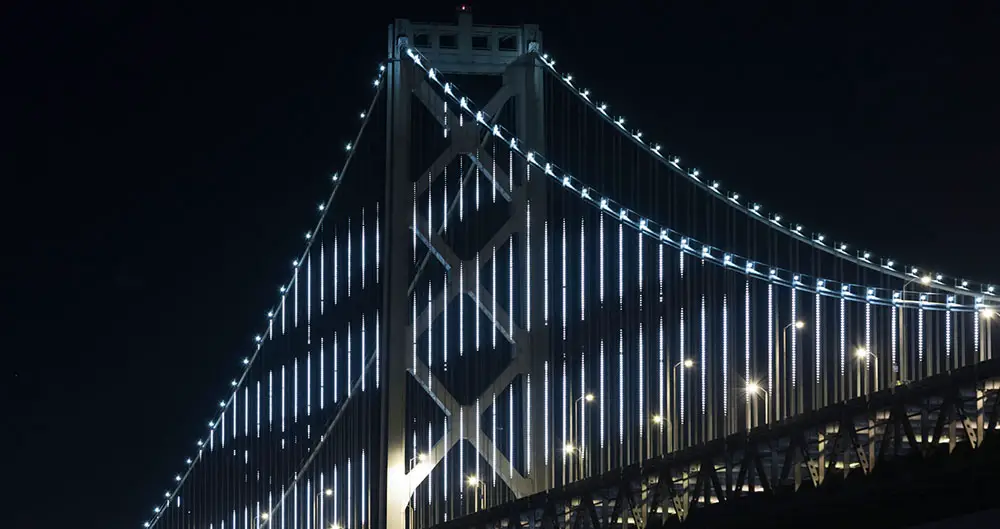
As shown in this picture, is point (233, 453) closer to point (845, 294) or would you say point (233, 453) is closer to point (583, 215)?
point (583, 215)

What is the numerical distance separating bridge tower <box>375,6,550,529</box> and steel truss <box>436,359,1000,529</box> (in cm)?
120

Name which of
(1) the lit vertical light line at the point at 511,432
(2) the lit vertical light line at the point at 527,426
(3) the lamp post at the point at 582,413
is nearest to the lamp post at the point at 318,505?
(3) the lamp post at the point at 582,413

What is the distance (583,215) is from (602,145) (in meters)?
1.06

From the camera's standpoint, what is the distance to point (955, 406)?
18.9 m

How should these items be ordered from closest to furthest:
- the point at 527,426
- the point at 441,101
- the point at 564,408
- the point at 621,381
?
1. the point at 621,381
2. the point at 564,408
3. the point at 527,426
4. the point at 441,101

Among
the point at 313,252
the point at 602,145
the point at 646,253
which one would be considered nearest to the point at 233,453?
the point at 313,252

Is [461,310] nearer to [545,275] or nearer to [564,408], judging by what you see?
[545,275]

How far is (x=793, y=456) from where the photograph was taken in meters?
20.3

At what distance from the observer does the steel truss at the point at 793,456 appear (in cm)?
1877

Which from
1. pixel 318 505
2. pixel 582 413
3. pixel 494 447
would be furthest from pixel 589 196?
pixel 318 505

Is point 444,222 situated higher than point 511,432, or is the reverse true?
point 444,222

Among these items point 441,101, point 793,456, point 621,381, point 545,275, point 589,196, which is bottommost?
point 793,456

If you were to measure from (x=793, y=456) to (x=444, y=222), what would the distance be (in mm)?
7386

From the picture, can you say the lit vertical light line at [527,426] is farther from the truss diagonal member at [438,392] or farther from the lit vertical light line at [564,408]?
the truss diagonal member at [438,392]
